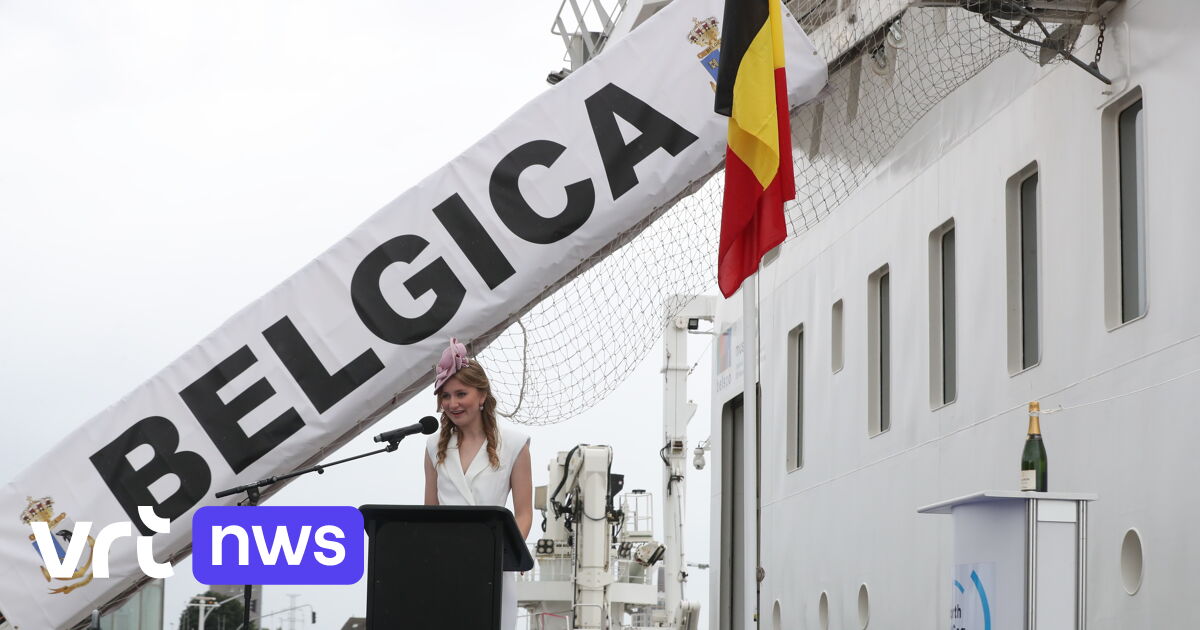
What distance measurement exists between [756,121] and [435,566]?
3.30 meters

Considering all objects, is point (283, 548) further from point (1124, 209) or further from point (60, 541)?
point (1124, 209)

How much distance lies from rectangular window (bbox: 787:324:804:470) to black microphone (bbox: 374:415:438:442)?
6919 mm

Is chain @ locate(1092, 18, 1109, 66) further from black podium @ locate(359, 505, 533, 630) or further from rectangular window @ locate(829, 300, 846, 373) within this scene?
rectangular window @ locate(829, 300, 846, 373)

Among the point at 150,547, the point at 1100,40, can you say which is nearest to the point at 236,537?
the point at 150,547

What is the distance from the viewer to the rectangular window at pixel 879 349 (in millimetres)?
10188

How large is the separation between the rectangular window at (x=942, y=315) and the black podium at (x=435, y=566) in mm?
5103

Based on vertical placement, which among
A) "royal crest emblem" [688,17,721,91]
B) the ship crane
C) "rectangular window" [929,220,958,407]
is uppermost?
"royal crest emblem" [688,17,721,91]

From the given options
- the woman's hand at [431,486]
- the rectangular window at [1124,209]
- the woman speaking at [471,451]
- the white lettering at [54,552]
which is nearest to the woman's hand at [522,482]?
the woman speaking at [471,451]

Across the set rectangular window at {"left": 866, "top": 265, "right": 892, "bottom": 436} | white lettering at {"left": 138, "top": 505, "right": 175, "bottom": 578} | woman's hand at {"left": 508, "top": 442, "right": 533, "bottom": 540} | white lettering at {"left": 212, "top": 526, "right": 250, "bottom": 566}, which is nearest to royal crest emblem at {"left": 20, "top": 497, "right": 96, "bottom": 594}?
white lettering at {"left": 138, "top": 505, "right": 175, "bottom": 578}

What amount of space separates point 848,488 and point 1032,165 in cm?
356

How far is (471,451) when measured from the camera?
548 centimetres

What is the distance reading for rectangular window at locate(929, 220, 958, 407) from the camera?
891cm

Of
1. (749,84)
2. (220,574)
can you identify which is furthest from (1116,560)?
(220,574)

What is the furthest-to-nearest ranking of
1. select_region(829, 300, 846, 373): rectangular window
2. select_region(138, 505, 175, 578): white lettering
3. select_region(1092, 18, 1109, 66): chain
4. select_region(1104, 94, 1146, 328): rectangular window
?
select_region(829, 300, 846, 373): rectangular window, select_region(138, 505, 175, 578): white lettering, select_region(1092, 18, 1109, 66): chain, select_region(1104, 94, 1146, 328): rectangular window
